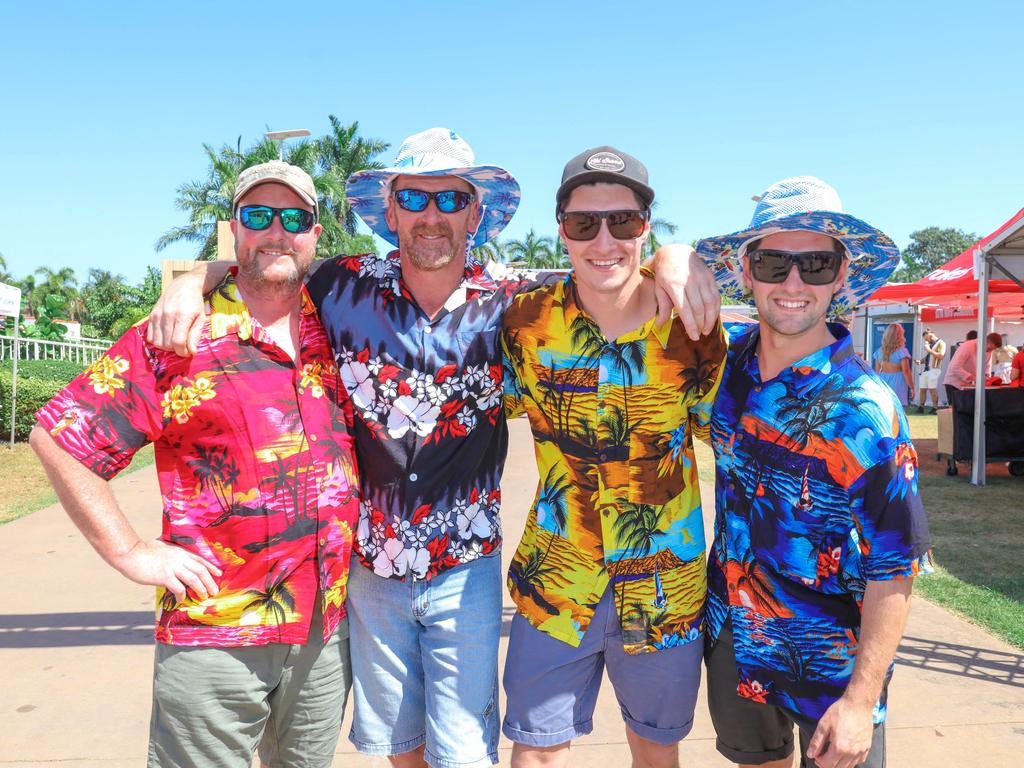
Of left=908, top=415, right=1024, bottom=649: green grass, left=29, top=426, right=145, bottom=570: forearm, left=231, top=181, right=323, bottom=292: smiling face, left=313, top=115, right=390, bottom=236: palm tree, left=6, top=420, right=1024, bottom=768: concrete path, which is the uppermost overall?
left=313, top=115, right=390, bottom=236: palm tree

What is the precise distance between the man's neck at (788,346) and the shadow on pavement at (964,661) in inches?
113

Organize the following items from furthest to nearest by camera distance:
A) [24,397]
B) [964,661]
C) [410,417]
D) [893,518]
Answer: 1. [24,397]
2. [964,661]
3. [410,417]
4. [893,518]

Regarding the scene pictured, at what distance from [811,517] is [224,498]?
5.80ft

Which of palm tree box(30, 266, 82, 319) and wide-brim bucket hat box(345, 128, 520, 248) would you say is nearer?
wide-brim bucket hat box(345, 128, 520, 248)

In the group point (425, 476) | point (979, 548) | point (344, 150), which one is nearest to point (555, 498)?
point (425, 476)

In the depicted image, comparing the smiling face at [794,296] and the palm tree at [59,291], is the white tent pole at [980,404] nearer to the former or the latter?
the smiling face at [794,296]

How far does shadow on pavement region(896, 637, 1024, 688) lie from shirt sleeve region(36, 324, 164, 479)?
415cm

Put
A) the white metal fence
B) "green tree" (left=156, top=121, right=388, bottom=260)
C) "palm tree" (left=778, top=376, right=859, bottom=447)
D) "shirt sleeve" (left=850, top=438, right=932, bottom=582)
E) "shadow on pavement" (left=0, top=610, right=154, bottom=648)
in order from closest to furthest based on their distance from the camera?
"shirt sleeve" (left=850, top=438, right=932, bottom=582) → "palm tree" (left=778, top=376, right=859, bottom=447) → "shadow on pavement" (left=0, top=610, right=154, bottom=648) → the white metal fence → "green tree" (left=156, top=121, right=388, bottom=260)

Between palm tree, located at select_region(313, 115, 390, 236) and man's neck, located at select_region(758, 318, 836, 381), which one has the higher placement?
palm tree, located at select_region(313, 115, 390, 236)

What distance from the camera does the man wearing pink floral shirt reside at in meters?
2.28

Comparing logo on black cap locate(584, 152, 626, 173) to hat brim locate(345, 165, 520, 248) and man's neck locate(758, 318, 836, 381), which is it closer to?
hat brim locate(345, 165, 520, 248)

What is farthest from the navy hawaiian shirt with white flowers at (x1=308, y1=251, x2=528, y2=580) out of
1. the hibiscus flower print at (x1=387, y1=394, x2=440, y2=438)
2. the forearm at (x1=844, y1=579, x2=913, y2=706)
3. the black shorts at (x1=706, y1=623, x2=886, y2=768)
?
the forearm at (x1=844, y1=579, x2=913, y2=706)

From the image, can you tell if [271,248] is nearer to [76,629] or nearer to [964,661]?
[76,629]

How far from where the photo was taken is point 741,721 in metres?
2.43
